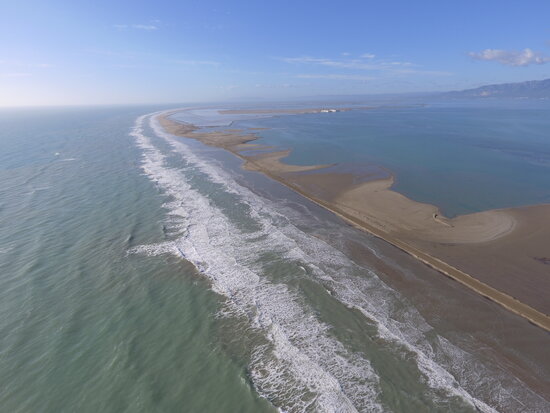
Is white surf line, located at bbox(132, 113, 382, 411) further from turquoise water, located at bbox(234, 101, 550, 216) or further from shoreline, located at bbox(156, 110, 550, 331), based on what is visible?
turquoise water, located at bbox(234, 101, 550, 216)

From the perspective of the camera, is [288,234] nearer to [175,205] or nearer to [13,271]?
[175,205]

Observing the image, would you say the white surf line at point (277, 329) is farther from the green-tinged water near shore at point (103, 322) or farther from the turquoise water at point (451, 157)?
the turquoise water at point (451, 157)

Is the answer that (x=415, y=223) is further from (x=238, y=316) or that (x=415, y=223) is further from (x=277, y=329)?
(x=238, y=316)

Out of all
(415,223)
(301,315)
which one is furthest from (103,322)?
(415,223)

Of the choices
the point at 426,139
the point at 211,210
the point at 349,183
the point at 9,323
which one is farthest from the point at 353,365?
the point at 426,139

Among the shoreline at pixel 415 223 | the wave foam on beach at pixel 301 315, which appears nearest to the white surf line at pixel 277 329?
the wave foam on beach at pixel 301 315

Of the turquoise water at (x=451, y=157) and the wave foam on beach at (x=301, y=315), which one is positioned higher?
the turquoise water at (x=451, y=157)
